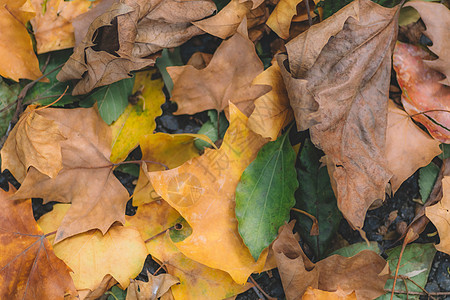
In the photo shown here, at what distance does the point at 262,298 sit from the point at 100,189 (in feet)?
2.19

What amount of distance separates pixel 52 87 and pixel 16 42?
19 cm

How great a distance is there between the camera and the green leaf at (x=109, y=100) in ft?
5.22

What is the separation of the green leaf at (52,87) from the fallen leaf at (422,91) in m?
1.14

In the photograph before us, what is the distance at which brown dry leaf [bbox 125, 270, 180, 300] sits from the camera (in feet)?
4.92

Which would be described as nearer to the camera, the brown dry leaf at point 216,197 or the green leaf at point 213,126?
the brown dry leaf at point 216,197

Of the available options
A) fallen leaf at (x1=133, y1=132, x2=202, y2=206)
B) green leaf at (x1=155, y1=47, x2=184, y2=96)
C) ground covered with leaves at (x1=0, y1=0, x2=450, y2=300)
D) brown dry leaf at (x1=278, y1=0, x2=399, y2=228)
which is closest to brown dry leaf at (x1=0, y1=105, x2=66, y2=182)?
ground covered with leaves at (x1=0, y1=0, x2=450, y2=300)

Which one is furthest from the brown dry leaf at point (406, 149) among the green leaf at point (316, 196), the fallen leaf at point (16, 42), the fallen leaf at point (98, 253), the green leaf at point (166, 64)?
the fallen leaf at point (16, 42)

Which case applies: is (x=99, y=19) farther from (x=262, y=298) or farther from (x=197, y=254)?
(x=262, y=298)

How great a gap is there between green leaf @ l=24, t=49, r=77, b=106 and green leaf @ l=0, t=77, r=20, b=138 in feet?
0.15

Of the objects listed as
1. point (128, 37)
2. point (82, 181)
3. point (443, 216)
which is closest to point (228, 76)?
point (128, 37)

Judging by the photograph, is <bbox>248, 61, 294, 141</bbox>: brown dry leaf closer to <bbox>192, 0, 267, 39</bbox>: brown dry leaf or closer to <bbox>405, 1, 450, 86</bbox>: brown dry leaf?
<bbox>192, 0, 267, 39</bbox>: brown dry leaf

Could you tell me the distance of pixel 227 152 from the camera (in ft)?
4.85

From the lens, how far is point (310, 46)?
53.9 inches

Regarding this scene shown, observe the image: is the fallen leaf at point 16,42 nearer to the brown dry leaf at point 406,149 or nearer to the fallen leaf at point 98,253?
the fallen leaf at point 98,253
